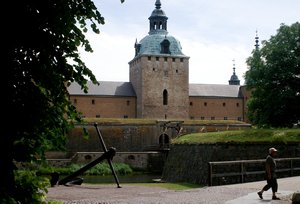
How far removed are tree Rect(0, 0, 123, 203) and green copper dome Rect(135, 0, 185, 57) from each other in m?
50.6

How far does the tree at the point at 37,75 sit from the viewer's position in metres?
4.00

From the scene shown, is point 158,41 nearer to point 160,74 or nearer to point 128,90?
point 160,74

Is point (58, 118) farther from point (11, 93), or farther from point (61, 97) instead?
point (11, 93)

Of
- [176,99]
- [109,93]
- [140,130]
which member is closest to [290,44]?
[140,130]

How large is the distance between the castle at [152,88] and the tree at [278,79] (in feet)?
71.6

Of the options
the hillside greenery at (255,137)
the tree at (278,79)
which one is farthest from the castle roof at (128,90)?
the hillside greenery at (255,137)

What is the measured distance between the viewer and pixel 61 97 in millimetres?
4527

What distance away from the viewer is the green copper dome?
55.6m

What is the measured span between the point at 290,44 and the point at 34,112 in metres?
30.8

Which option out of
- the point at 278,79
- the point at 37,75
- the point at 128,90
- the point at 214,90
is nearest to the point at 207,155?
the point at 278,79

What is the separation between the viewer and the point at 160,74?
55625mm

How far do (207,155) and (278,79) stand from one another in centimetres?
1156

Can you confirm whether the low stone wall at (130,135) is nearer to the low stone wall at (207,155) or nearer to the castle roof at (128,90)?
the castle roof at (128,90)

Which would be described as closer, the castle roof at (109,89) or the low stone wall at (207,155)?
the low stone wall at (207,155)
